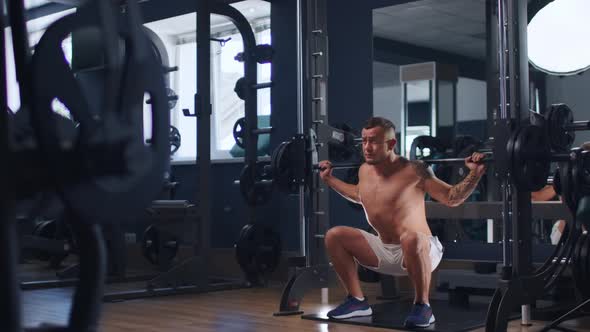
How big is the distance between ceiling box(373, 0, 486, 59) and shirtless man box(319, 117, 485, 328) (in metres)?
4.11

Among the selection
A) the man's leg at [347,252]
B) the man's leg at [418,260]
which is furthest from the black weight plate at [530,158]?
the man's leg at [347,252]

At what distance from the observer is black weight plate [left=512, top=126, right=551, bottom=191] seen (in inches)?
109

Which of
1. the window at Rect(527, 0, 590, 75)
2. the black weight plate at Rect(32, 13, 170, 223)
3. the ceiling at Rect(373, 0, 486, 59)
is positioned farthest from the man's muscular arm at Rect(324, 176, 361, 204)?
the ceiling at Rect(373, 0, 486, 59)

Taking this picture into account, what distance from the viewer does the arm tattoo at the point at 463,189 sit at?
3.12 metres

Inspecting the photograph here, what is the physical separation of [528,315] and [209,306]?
1.62 m

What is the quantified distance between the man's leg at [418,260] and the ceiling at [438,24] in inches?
174

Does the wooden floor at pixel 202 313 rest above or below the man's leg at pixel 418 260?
below

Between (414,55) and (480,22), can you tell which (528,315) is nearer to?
(480,22)

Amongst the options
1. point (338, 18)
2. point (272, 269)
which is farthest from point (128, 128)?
point (338, 18)

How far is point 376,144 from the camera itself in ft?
11.0

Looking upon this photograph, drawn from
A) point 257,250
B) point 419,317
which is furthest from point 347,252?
point 257,250

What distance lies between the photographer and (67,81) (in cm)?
96

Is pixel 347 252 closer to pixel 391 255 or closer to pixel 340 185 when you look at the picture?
pixel 391 255

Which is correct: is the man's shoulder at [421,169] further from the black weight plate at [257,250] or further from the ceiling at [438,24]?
the ceiling at [438,24]
